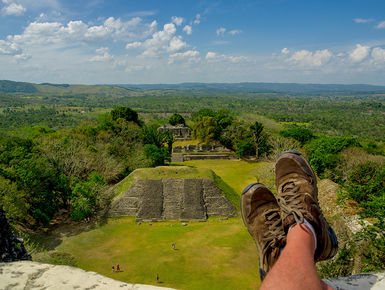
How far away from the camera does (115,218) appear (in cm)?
1864

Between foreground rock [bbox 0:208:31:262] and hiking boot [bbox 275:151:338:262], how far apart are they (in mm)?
3804

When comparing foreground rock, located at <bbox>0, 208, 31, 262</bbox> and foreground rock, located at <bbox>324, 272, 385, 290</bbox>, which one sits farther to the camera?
foreground rock, located at <bbox>0, 208, 31, 262</bbox>

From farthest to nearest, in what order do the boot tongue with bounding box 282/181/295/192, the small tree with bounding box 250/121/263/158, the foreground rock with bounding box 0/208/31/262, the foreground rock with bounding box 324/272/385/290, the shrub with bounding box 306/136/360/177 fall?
the small tree with bounding box 250/121/263/158
the shrub with bounding box 306/136/360/177
the boot tongue with bounding box 282/181/295/192
the foreground rock with bounding box 0/208/31/262
the foreground rock with bounding box 324/272/385/290

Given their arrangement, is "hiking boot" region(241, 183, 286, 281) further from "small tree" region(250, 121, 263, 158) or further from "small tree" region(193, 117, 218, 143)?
"small tree" region(193, 117, 218, 143)

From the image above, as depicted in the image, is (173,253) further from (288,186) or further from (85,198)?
(288,186)

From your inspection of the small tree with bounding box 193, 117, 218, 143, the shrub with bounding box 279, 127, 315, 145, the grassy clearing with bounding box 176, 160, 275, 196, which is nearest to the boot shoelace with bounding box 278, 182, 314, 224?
the grassy clearing with bounding box 176, 160, 275, 196

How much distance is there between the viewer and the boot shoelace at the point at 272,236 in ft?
9.94

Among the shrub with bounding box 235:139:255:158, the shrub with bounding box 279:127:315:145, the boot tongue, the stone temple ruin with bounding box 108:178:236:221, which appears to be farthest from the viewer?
the shrub with bounding box 279:127:315:145

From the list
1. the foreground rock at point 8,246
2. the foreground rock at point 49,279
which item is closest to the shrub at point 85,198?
the foreground rock at point 8,246

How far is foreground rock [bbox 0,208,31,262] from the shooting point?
10.8 ft

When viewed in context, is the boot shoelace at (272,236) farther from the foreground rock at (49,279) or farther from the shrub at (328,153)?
the shrub at (328,153)

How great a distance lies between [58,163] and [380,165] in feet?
85.0

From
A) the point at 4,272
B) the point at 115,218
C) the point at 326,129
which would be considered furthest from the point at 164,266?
the point at 326,129

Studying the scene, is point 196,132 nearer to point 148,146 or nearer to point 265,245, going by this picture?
point 148,146
